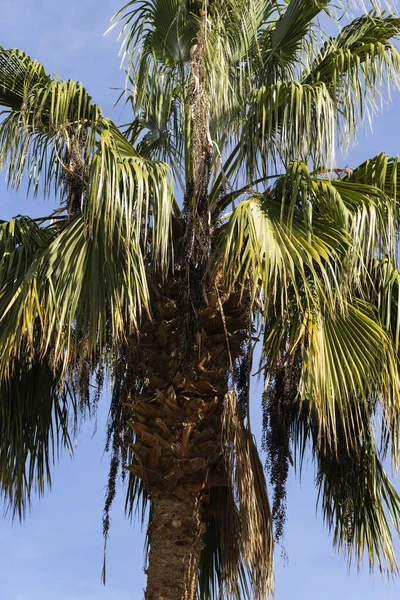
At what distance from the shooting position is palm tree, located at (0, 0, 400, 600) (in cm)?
661

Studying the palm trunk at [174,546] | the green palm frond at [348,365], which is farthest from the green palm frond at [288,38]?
the palm trunk at [174,546]

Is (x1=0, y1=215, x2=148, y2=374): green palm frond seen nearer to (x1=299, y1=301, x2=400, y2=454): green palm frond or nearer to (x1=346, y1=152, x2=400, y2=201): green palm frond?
(x1=299, y1=301, x2=400, y2=454): green palm frond

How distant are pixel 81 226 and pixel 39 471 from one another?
2.01 metres

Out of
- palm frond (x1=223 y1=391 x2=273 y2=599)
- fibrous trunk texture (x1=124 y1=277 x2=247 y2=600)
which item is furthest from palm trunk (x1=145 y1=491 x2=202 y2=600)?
palm frond (x1=223 y1=391 x2=273 y2=599)

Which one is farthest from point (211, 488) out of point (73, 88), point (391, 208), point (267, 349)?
point (73, 88)

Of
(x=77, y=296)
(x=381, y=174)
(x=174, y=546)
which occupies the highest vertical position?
(x=381, y=174)

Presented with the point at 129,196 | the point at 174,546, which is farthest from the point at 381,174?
the point at 174,546

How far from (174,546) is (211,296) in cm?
166

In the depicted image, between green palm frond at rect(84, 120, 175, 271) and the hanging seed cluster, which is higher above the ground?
green palm frond at rect(84, 120, 175, 271)

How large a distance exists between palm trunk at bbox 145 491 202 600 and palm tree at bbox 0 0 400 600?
0.01 meters

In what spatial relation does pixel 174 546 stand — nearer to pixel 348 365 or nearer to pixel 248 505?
pixel 248 505

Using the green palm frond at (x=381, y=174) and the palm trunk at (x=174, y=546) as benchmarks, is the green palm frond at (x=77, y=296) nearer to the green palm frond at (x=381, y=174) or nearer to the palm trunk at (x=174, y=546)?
the palm trunk at (x=174, y=546)

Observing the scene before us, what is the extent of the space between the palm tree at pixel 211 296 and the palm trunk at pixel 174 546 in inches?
0.5

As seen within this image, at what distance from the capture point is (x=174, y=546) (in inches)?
268
